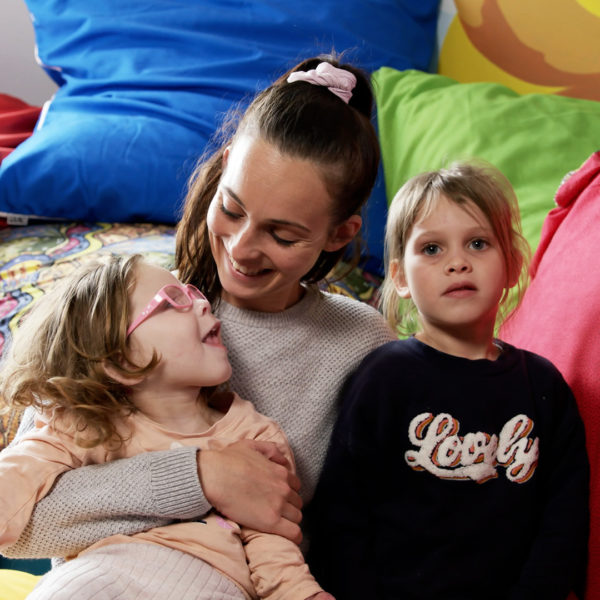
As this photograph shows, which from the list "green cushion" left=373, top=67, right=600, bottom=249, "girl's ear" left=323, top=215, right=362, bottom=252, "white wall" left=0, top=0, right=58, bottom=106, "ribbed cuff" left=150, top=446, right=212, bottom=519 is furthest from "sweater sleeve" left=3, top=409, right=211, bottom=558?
"white wall" left=0, top=0, right=58, bottom=106

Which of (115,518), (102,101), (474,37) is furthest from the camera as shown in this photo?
(474,37)

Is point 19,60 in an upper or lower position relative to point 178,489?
upper

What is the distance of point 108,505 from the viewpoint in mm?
919

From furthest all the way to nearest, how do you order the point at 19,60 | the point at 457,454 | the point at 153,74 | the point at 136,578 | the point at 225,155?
the point at 19,60
the point at 153,74
the point at 225,155
the point at 457,454
the point at 136,578

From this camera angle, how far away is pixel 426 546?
3.49 feet

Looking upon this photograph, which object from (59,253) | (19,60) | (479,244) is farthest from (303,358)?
(19,60)

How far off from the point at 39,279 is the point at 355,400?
0.81 m

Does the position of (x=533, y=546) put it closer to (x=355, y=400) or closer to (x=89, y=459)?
(x=355, y=400)

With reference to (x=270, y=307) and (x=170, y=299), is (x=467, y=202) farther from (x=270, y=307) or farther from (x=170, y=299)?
(x=170, y=299)

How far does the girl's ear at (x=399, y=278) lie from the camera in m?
1.18

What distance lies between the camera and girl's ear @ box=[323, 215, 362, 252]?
3.67 ft

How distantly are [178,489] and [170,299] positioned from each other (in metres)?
0.24

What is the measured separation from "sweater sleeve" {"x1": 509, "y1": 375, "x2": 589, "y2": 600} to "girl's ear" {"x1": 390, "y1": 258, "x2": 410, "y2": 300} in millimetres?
255

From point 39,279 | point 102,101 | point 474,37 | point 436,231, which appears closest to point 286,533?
point 436,231
